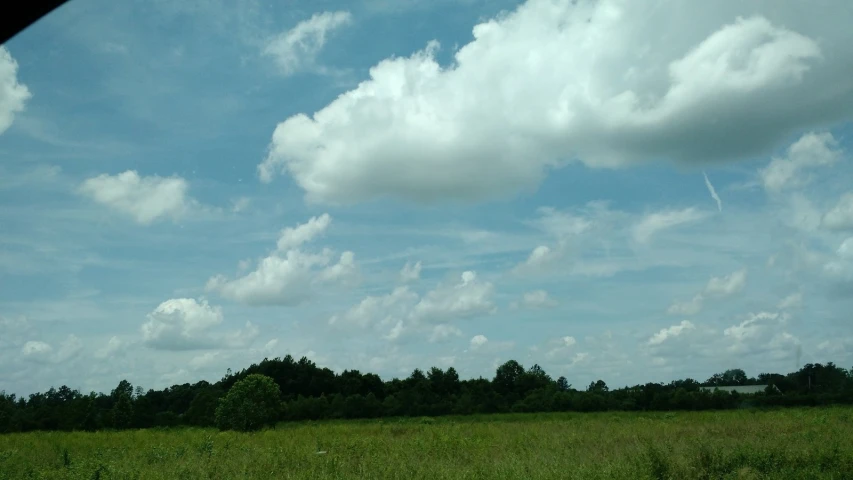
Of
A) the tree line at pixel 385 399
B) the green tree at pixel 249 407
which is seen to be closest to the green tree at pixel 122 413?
the tree line at pixel 385 399

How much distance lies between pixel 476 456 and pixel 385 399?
36.0m

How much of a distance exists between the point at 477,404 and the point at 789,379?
34585 millimetres

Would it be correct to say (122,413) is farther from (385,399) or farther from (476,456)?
(476,456)

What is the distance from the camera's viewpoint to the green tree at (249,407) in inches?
1219

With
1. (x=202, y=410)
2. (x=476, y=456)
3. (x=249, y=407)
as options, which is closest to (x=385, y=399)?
(x=202, y=410)

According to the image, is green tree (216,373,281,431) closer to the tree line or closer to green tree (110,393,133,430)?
the tree line

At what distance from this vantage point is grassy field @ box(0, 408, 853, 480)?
43.1ft

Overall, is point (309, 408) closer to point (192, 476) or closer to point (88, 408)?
point (88, 408)

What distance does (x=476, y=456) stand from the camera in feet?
53.5

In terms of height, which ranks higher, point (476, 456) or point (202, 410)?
point (202, 410)

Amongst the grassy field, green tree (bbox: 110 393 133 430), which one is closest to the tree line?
green tree (bbox: 110 393 133 430)

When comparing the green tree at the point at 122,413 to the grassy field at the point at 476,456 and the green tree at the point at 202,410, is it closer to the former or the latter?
the green tree at the point at 202,410

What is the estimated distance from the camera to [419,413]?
46781mm

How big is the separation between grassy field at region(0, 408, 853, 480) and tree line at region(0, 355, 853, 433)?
13464 millimetres
